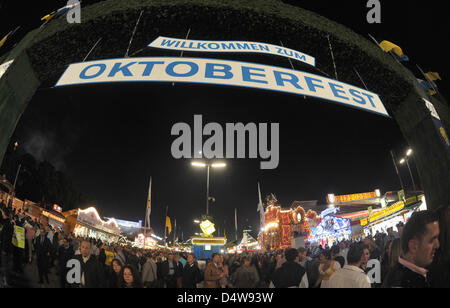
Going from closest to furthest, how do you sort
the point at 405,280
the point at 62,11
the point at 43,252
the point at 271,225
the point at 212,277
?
the point at 405,280
the point at 62,11
the point at 212,277
the point at 43,252
the point at 271,225

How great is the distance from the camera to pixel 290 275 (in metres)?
4.67

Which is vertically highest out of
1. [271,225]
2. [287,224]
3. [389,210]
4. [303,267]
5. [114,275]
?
[389,210]

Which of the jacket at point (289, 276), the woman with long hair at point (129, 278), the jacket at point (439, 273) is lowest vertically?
the woman with long hair at point (129, 278)

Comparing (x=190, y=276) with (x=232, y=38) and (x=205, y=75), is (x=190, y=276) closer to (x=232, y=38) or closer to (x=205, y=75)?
(x=205, y=75)

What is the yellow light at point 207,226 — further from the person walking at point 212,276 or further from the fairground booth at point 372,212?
the fairground booth at point 372,212

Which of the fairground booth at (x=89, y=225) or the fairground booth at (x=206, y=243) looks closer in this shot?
the fairground booth at (x=206, y=243)

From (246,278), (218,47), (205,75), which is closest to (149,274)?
(246,278)

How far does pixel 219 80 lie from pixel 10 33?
5.61 meters

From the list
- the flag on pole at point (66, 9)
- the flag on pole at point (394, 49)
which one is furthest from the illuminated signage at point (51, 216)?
the flag on pole at point (394, 49)

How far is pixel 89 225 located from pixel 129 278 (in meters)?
37.4

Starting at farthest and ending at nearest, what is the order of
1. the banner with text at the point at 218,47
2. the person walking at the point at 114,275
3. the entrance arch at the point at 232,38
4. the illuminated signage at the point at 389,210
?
1. the illuminated signage at the point at 389,210
2. the person walking at the point at 114,275
3. the entrance arch at the point at 232,38
4. the banner with text at the point at 218,47

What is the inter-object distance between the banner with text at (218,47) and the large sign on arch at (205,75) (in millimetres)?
720

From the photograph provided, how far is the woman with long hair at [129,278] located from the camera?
5.35 m
